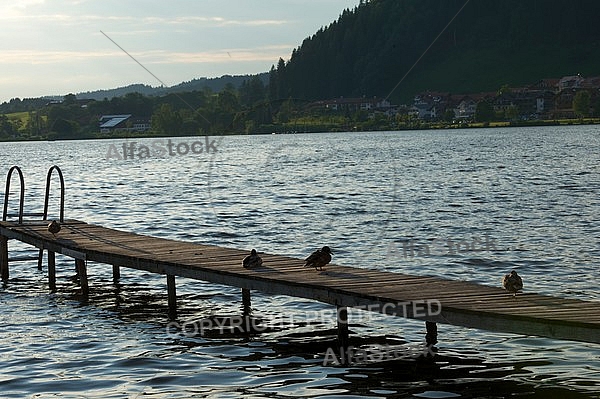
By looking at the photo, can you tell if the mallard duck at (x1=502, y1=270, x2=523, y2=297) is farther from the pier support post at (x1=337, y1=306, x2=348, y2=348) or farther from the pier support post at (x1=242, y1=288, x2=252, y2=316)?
the pier support post at (x1=242, y1=288, x2=252, y2=316)

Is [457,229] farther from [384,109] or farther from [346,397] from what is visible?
[384,109]

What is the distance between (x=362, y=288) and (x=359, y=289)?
0.14 meters

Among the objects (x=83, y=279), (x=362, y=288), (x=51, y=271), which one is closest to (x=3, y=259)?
(x=51, y=271)

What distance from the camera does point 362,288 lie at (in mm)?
17547

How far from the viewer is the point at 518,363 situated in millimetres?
16953

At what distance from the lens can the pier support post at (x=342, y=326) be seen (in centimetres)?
1806

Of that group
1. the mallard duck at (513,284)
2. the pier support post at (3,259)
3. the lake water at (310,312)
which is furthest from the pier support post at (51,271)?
the mallard duck at (513,284)

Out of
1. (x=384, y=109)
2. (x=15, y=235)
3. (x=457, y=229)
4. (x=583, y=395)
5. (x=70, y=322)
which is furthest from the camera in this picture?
(x=384, y=109)

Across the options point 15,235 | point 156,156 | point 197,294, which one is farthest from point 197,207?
point 156,156

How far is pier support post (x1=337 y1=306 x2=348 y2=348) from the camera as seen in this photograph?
59.3 feet

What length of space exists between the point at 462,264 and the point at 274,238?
32.3ft

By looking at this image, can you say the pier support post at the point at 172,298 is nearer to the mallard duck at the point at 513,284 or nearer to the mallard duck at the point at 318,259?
the mallard duck at the point at 318,259

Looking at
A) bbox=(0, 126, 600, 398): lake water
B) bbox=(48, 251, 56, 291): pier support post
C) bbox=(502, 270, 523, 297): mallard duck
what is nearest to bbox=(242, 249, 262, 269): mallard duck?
bbox=(0, 126, 600, 398): lake water

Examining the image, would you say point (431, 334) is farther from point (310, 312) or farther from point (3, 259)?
point (3, 259)
